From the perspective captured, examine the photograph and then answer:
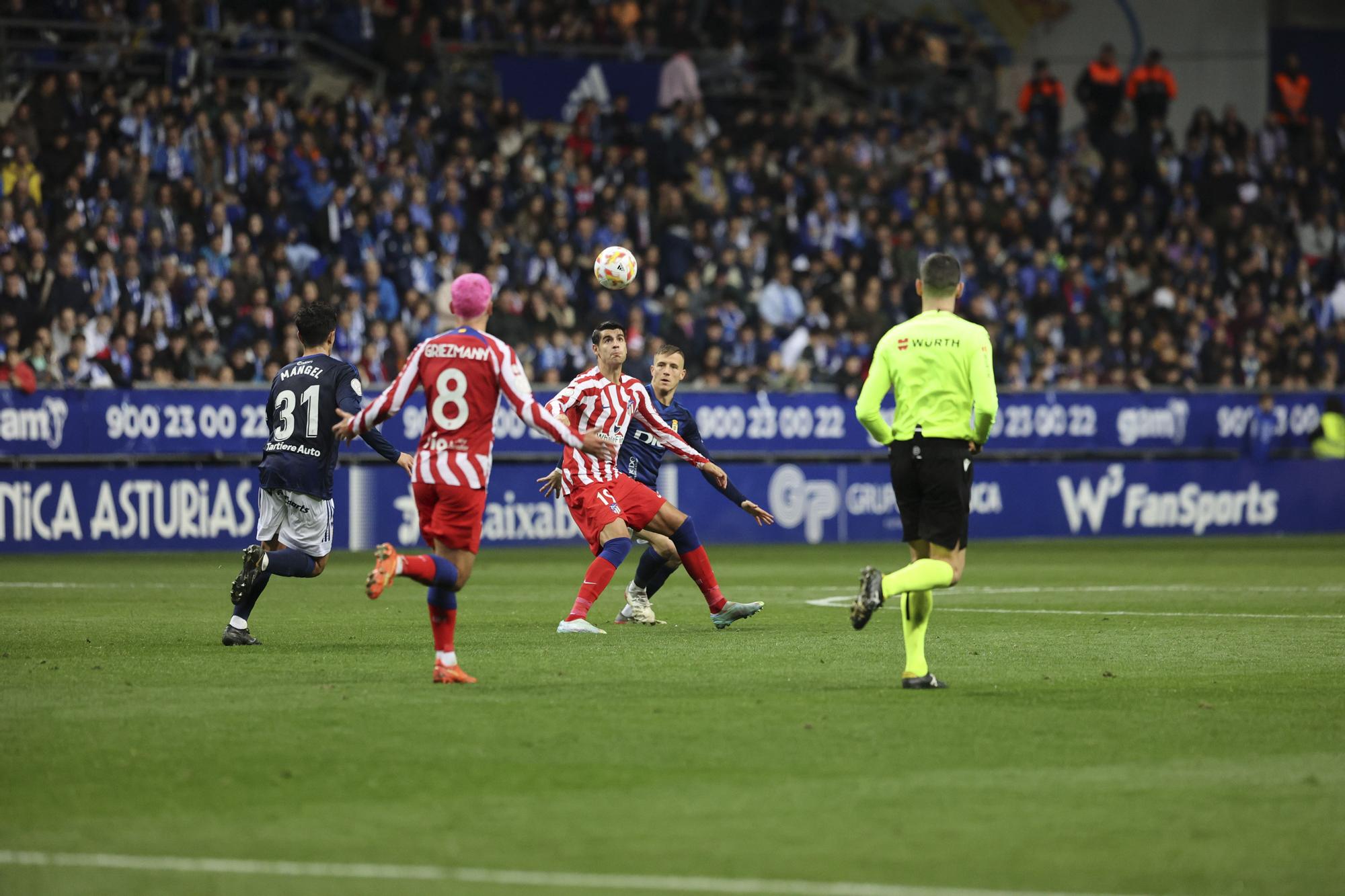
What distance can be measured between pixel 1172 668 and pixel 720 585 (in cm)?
822

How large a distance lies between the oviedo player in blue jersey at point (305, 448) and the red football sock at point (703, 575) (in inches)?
106

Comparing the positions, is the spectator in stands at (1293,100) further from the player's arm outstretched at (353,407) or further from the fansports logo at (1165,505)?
the player's arm outstretched at (353,407)

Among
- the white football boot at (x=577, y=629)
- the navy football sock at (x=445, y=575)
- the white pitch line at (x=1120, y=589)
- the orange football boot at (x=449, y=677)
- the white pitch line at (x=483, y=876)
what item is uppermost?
the navy football sock at (x=445, y=575)

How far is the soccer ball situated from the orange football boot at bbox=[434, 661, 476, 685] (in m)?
5.97

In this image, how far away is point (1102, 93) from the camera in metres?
34.7

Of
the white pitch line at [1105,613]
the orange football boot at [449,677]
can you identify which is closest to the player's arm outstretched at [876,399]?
the orange football boot at [449,677]

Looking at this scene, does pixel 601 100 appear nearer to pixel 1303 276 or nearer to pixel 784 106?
pixel 784 106

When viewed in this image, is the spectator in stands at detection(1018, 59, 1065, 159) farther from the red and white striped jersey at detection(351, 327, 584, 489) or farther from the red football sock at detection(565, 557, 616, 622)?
the red and white striped jersey at detection(351, 327, 584, 489)

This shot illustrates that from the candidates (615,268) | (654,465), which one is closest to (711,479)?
(654,465)

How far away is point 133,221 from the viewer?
79.5 feet

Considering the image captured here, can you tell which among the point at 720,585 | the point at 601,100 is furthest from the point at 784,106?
the point at 720,585

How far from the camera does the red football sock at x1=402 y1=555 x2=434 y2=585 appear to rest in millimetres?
9273

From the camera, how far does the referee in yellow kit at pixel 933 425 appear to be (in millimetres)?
9484

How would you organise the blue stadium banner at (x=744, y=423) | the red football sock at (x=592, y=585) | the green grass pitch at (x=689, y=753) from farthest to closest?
the blue stadium banner at (x=744, y=423) → the red football sock at (x=592, y=585) → the green grass pitch at (x=689, y=753)
